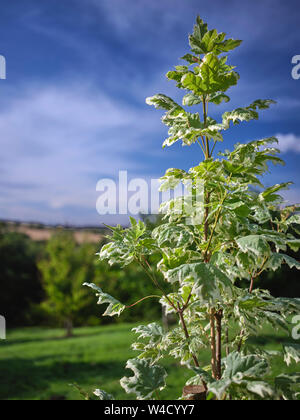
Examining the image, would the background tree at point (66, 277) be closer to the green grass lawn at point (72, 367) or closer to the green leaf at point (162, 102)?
the green grass lawn at point (72, 367)

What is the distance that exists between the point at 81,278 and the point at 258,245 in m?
8.55

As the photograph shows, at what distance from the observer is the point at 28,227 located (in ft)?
48.1

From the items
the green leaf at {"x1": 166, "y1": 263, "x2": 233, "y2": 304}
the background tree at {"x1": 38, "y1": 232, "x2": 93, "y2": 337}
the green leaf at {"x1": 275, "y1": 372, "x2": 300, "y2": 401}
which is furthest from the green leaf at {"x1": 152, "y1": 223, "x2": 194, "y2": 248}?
the background tree at {"x1": 38, "y1": 232, "x2": 93, "y2": 337}

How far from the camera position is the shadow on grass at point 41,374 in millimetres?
4977

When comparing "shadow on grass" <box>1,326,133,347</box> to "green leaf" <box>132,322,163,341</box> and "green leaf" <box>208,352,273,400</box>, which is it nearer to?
"green leaf" <box>132,322,163,341</box>

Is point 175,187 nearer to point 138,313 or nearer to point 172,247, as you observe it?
point 172,247

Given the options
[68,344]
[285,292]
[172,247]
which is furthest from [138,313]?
[172,247]

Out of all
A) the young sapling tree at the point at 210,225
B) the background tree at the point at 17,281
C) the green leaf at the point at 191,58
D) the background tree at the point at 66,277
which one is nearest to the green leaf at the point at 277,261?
the young sapling tree at the point at 210,225

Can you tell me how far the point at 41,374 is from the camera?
571 cm

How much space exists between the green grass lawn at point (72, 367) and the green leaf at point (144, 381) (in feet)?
8.71

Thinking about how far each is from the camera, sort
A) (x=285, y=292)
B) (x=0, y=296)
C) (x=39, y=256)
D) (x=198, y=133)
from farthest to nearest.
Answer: (x=39, y=256)
(x=0, y=296)
(x=285, y=292)
(x=198, y=133)

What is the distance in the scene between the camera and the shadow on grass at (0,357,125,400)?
498 cm

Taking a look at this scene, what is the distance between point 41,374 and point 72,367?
1.76 feet

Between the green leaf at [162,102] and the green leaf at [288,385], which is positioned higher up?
the green leaf at [162,102]
